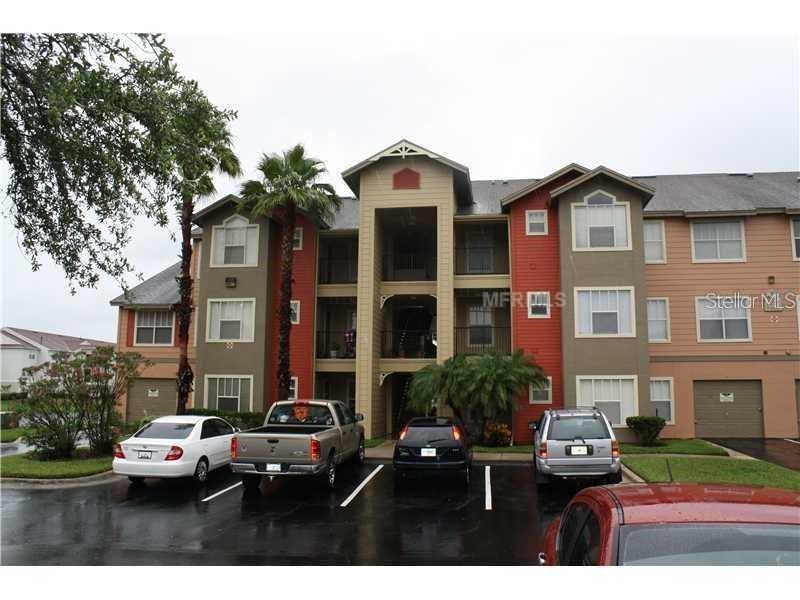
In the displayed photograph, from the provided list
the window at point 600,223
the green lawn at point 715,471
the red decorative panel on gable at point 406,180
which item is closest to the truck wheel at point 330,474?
the green lawn at point 715,471

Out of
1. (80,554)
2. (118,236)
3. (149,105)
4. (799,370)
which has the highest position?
(149,105)

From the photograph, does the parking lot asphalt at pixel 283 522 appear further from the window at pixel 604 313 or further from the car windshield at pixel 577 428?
the window at pixel 604 313

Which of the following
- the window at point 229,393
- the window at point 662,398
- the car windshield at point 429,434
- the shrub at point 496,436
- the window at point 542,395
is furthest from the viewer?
the window at point 229,393

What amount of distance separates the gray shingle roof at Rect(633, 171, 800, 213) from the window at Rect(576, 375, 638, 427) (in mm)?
6735

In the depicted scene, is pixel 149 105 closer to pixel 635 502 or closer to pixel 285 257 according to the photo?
pixel 635 502

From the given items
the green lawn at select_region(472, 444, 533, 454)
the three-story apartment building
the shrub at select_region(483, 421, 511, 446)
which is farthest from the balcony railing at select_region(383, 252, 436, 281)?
the green lawn at select_region(472, 444, 533, 454)

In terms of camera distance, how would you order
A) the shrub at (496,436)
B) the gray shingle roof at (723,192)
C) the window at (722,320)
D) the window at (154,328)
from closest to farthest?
the shrub at (496,436) < the window at (722,320) < the gray shingle roof at (723,192) < the window at (154,328)

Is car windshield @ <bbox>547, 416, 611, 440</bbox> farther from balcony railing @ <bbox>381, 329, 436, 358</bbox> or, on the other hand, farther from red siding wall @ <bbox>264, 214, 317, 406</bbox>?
red siding wall @ <bbox>264, 214, 317, 406</bbox>

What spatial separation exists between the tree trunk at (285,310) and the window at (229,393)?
268 centimetres

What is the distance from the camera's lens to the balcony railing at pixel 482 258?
2367cm

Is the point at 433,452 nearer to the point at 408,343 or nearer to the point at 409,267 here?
the point at 408,343

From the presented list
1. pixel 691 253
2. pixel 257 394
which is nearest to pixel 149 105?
pixel 257 394

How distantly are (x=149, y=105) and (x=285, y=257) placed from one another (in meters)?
12.1

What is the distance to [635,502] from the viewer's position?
365cm
